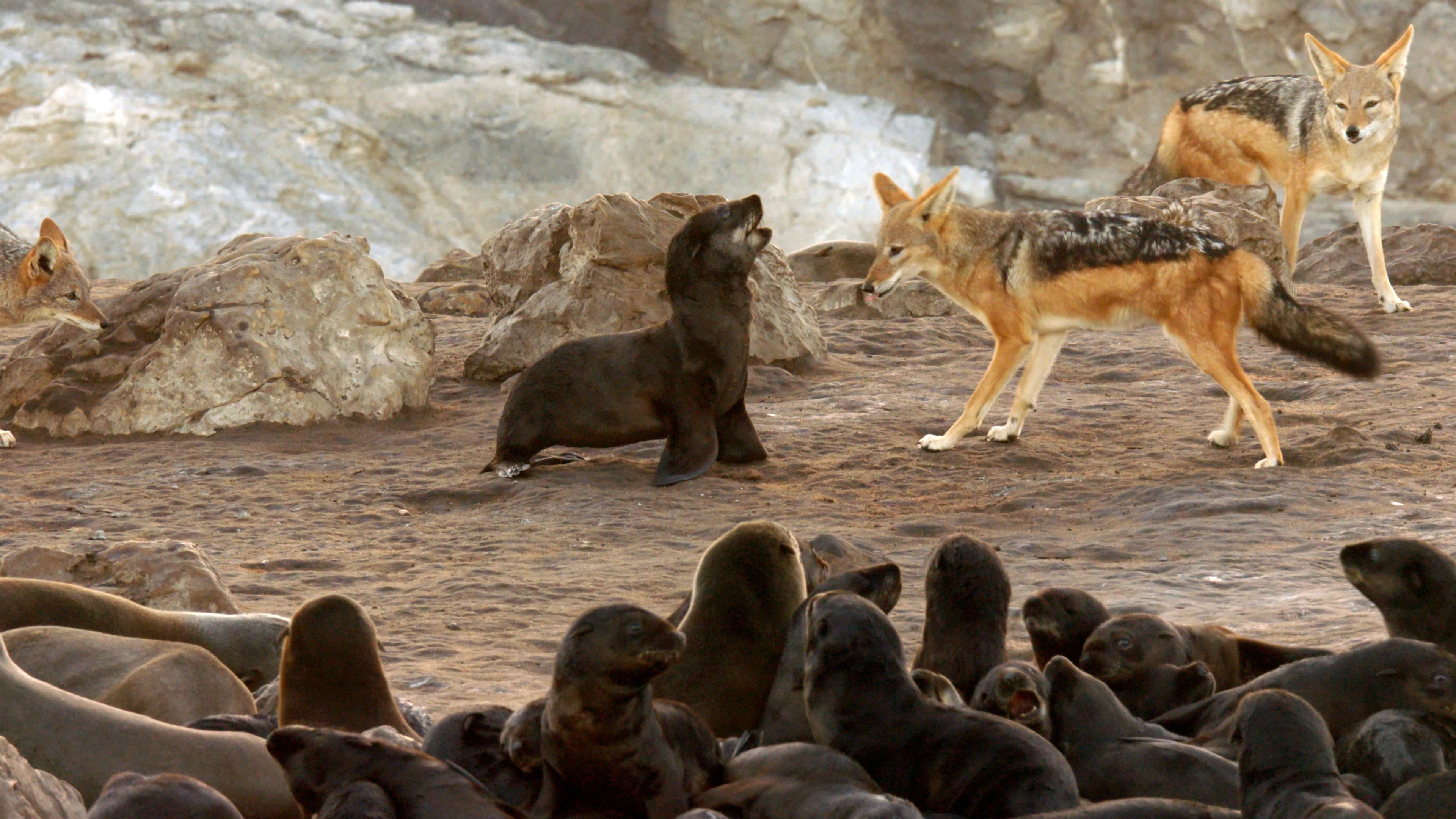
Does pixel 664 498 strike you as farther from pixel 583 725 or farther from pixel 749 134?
pixel 749 134

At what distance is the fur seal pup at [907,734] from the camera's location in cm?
331

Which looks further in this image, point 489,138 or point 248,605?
point 489,138

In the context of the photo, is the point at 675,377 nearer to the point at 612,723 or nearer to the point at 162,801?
the point at 612,723

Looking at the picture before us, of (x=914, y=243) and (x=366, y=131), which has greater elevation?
(x=366, y=131)

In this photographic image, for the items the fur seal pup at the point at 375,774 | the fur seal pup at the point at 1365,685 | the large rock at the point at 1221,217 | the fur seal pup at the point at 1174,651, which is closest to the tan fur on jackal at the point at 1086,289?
the large rock at the point at 1221,217

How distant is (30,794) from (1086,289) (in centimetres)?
751

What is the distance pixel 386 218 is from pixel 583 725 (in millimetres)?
24279

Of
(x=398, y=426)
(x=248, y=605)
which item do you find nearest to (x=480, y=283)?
(x=398, y=426)

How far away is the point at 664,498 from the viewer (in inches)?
331

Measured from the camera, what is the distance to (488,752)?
12.1 ft

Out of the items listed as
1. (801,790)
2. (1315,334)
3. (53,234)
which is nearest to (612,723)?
(801,790)

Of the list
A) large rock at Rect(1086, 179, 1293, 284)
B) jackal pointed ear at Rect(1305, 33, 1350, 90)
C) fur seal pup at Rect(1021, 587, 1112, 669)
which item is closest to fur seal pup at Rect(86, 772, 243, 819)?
fur seal pup at Rect(1021, 587, 1112, 669)

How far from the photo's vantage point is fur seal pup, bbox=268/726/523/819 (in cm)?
308

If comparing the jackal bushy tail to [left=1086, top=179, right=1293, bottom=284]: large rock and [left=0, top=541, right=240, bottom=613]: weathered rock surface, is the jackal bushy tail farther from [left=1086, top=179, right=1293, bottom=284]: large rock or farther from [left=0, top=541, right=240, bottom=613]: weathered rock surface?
[left=0, top=541, right=240, bottom=613]: weathered rock surface
